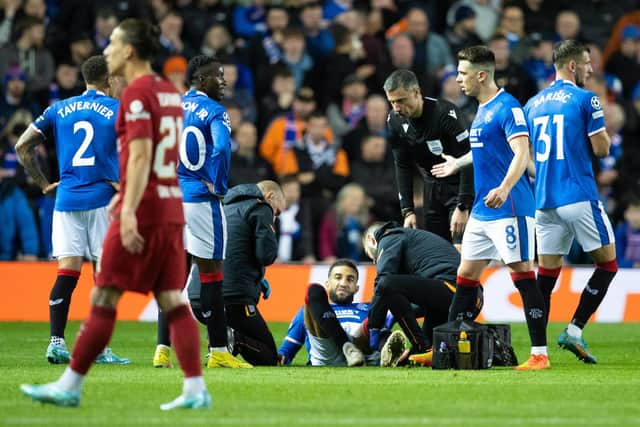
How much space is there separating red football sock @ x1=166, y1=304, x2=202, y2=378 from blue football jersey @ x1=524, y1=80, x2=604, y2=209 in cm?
453

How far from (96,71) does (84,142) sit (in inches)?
24.2

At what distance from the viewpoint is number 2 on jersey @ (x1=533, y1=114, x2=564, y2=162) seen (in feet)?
37.0

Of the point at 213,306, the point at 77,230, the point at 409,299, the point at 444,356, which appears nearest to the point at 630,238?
the point at 409,299

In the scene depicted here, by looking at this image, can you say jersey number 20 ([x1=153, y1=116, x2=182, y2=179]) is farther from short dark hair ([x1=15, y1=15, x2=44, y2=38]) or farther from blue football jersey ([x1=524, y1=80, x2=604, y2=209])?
short dark hair ([x1=15, y1=15, x2=44, y2=38])

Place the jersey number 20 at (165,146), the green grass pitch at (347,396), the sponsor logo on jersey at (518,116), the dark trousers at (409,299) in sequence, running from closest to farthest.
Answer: the green grass pitch at (347,396)
the jersey number 20 at (165,146)
the sponsor logo on jersey at (518,116)
the dark trousers at (409,299)

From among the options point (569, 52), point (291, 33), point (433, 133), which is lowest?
point (433, 133)

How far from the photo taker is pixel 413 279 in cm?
1123

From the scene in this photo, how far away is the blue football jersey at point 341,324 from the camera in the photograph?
1189 centimetres

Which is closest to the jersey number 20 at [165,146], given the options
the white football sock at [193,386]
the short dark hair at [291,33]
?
the white football sock at [193,386]

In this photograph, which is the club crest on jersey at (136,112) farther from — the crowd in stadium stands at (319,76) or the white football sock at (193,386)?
the crowd in stadium stands at (319,76)

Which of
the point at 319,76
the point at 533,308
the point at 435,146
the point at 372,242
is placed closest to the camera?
the point at 533,308

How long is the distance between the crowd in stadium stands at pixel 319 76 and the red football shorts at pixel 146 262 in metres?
9.83

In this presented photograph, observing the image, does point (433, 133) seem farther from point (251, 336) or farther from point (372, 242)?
point (251, 336)

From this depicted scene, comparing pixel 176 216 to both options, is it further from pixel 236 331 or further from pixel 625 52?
pixel 625 52
